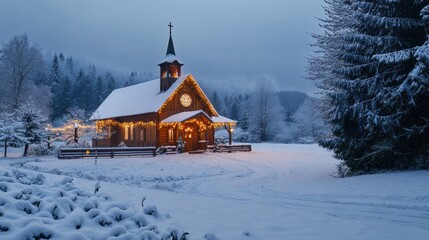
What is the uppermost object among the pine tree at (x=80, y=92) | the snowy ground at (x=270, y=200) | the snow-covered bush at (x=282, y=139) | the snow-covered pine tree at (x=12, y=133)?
the pine tree at (x=80, y=92)

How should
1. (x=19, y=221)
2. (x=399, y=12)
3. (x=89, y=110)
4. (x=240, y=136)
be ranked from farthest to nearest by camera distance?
(x=89, y=110)
(x=240, y=136)
(x=399, y=12)
(x=19, y=221)

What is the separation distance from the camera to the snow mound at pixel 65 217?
16.3 feet

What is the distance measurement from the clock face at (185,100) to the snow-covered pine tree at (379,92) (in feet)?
75.1

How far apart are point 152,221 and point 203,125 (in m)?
28.6

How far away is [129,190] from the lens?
1106 cm

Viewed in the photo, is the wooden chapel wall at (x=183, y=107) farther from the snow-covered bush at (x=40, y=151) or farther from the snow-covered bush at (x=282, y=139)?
the snow-covered bush at (x=282, y=139)

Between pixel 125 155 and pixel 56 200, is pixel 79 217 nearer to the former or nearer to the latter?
pixel 56 200

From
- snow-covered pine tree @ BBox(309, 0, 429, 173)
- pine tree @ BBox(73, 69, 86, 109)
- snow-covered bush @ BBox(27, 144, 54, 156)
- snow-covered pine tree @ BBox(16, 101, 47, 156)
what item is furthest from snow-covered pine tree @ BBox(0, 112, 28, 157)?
pine tree @ BBox(73, 69, 86, 109)

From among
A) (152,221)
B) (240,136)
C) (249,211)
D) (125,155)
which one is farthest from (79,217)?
(240,136)

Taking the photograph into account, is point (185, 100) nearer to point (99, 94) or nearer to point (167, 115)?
point (167, 115)

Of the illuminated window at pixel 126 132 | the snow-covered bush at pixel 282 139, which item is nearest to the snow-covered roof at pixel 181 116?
the illuminated window at pixel 126 132

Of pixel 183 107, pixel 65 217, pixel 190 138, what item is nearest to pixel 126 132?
pixel 183 107

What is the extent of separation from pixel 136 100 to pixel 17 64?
1582 cm

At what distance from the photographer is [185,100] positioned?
3662 centimetres
